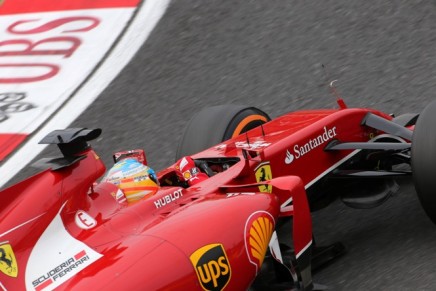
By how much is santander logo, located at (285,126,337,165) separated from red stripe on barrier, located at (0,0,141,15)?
5038mm

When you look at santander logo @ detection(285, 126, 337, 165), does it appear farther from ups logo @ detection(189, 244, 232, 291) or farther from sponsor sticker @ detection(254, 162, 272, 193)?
ups logo @ detection(189, 244, 232, 291)

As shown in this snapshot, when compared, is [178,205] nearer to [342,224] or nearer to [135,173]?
[135,173]

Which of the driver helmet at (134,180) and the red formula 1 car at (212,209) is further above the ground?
the driver helmet at (134,180)

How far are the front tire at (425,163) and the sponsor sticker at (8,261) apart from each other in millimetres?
2439

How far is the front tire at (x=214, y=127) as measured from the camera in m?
6.67

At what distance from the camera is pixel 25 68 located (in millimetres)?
10086

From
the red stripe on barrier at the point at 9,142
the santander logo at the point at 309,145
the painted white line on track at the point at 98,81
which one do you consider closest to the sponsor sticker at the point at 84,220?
the santander logo at the point at 309,145

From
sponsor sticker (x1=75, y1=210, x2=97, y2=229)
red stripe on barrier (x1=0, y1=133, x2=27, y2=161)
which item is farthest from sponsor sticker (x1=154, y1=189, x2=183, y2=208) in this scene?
red stripe on barrier (x1=0, y1=133, x2=27, y2=161)

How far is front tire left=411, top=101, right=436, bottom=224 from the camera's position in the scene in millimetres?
5578

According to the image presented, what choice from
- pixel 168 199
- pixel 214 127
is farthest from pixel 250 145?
pixel 168 199

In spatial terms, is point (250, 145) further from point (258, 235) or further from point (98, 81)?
point (98, 81)

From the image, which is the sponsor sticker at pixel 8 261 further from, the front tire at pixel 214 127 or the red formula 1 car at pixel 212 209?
the front tire at pixel 214 127

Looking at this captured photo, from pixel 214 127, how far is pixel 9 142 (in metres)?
3.05

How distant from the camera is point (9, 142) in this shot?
9016mm
